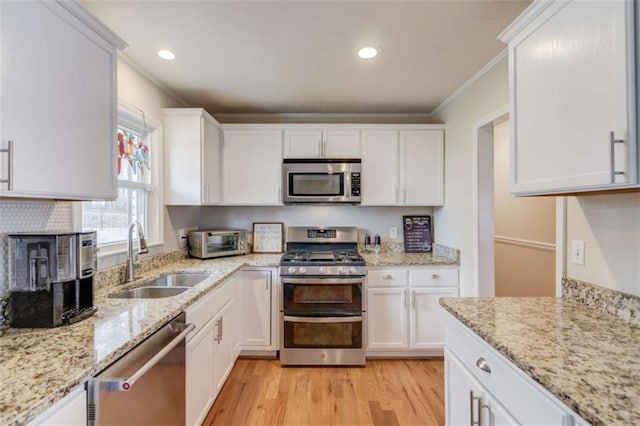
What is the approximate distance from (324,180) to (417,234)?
121cm

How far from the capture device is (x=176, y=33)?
1838 millimetres

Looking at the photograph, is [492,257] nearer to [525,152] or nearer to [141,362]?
[525,152]

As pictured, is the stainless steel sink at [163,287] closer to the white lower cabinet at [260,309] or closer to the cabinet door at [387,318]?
the white lower cabinet at [260,309]

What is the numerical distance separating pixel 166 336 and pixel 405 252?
2.55 metres

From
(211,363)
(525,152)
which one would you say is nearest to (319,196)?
(211,363)

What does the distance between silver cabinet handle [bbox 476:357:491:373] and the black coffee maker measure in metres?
1.61

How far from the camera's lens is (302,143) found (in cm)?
315

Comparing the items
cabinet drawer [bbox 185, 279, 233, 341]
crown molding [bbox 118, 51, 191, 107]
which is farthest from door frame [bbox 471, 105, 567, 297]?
crown molding [bbox 118, 51, 191, 107]

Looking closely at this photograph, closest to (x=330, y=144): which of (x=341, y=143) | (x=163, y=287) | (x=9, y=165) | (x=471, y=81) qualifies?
(x=341, y=143)

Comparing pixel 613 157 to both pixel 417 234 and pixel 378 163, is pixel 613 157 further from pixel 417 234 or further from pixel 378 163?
pixel 417 234

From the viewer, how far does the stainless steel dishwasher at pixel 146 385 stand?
98 cm

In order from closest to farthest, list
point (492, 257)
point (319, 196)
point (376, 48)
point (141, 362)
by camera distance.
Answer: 1. point (141, 362)
2. point (376, 48)
3. point (492, 257)
4. point (319, 196)

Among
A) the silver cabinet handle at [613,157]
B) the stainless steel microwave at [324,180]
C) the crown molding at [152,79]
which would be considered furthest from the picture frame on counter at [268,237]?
the silver cabinet handle at [613,157]

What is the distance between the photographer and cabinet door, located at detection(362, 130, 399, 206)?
3135 millimetres
